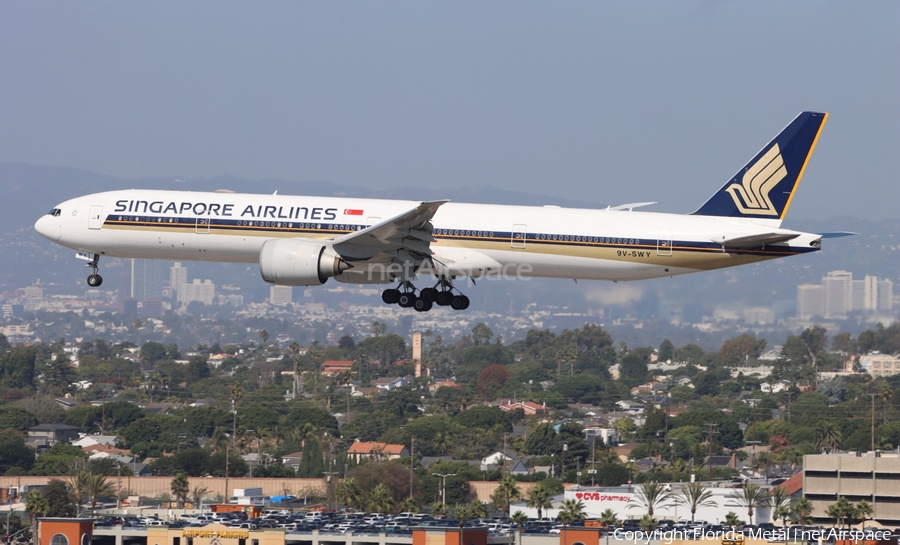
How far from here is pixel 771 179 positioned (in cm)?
4684

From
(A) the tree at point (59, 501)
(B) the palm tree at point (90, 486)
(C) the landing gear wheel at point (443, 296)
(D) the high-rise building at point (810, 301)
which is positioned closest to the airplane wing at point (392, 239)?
(C) the landing gear wheel at point (443, 296)

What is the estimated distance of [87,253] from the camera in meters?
51.1

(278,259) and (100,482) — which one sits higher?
(278,259)

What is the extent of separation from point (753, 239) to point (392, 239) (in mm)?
13122

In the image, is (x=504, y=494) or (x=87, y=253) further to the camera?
(x=504, y=494)

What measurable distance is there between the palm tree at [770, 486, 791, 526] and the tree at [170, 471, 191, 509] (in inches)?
1847

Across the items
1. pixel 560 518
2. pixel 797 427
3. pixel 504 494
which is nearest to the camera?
pixel 560 518

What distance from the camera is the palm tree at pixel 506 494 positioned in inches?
3688

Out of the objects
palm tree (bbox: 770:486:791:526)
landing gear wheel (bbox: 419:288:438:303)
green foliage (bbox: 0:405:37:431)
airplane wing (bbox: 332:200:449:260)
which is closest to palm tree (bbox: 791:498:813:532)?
palm tree (bbox: 770:486:791:526)

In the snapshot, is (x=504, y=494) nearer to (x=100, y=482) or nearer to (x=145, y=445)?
(x=100, y=482)

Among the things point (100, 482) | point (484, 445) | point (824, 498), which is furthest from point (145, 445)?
point (824, 498)

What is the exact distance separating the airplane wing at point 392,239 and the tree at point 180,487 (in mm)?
60830

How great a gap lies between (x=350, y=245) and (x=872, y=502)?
52.4m

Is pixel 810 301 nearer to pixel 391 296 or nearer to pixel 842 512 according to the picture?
pixel 842 512
